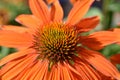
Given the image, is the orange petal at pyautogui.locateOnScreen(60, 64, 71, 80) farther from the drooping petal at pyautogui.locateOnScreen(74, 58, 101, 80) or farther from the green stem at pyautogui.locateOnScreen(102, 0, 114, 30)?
the green stem at pyautogui.locateOnScreen(102, 0, 114, 30)

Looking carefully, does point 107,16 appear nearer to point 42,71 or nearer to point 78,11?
point 78,11

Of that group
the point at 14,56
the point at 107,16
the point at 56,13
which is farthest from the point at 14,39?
the point at 107,16

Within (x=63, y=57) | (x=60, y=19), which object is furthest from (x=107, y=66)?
(x=60, y=19)

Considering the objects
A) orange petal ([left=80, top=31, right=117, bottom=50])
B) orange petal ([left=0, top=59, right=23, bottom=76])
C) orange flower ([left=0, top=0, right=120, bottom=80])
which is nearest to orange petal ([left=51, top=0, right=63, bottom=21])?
orange flower ([left=0, top=0, right=120, bottom=80])

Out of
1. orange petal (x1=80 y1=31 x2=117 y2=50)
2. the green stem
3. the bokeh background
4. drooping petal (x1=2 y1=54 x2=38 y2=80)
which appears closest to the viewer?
drooping petal (x1=2 y1=54 x2=38 y2=80)

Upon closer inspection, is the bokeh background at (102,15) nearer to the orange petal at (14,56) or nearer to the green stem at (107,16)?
the green stem at (107,16)

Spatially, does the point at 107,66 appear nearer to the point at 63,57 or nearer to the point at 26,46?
the point at 63,57

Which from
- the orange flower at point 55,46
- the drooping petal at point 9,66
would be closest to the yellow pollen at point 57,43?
the orange flower at point 55,46
